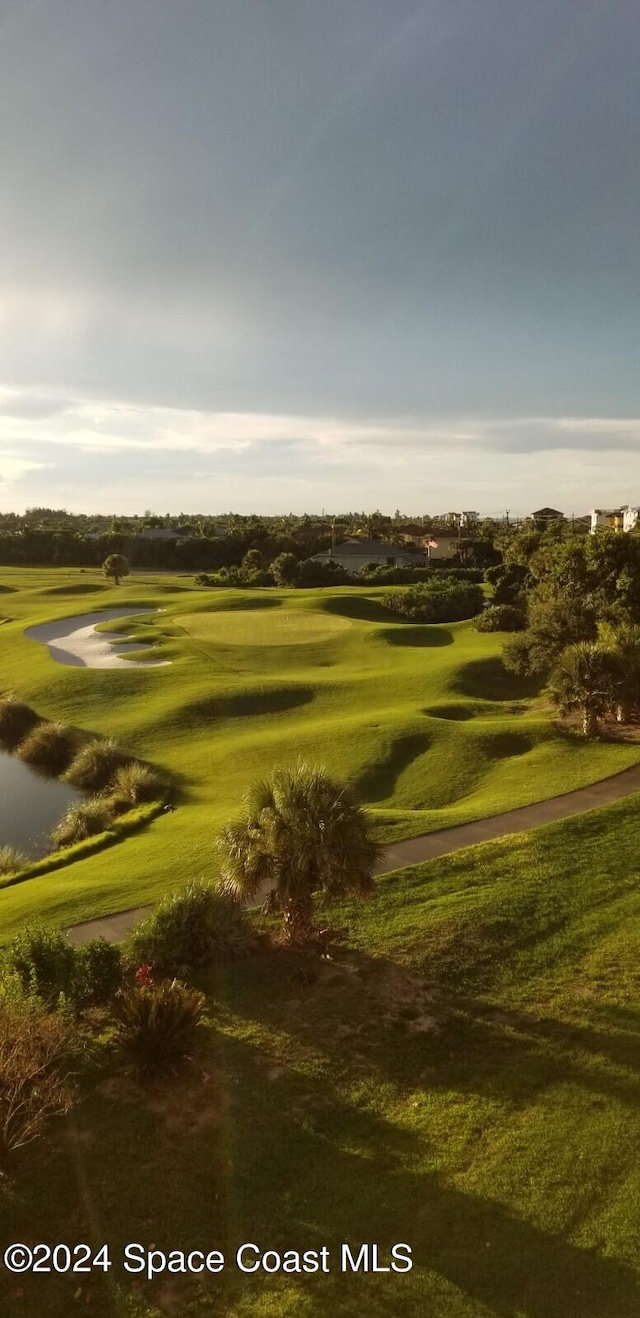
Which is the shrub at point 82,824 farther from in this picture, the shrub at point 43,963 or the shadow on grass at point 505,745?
the shadow on grass at point 505,745

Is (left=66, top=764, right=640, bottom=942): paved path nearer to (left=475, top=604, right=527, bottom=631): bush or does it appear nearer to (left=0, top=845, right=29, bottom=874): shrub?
(left=0, top=845, right=29, bottom=874): shrub

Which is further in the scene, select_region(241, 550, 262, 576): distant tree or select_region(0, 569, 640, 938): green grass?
select_region(241, 550, 262, 576): distant tree

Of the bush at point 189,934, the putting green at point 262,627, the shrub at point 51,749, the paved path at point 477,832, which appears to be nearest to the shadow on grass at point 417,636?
the putting green at point 262,627

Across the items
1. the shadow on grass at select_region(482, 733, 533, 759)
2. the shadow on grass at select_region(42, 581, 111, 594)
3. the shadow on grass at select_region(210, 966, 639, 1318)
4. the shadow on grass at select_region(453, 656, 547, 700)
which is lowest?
the shadow on grass at select_region(210, 966, 639, 1318)

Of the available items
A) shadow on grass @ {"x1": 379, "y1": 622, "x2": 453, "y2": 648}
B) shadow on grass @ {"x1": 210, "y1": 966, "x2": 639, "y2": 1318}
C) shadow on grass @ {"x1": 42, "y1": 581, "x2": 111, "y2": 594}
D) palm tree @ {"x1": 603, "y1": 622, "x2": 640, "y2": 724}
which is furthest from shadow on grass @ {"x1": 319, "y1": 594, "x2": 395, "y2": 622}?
shadow on grass @ {"x1": 210, "y1": 966, "x2": 639, "y2": 1318}

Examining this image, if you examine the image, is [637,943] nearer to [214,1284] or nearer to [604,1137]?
[604,1137]

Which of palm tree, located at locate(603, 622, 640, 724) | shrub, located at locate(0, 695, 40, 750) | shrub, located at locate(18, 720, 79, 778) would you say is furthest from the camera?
shrub, located at locate(0, 695, 40, 750)
